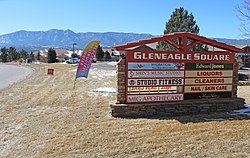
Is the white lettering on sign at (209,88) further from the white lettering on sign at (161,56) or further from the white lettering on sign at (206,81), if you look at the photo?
the white lettering on sign at (161,56)

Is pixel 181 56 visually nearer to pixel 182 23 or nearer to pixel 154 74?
pixel 154 74

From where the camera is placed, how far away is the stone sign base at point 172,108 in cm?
792

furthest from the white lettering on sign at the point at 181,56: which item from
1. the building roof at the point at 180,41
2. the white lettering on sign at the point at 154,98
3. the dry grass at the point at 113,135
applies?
the dry grass at the point at 113,135

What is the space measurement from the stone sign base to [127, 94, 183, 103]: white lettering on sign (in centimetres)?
22

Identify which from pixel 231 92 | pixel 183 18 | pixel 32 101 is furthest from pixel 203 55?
pixel 183 18

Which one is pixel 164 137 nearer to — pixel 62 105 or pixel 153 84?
pixel 153 84

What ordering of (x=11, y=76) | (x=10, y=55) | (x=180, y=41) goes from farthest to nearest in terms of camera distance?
(x=10, y=55) < (x=11, y=76) < (x=180, y=41)

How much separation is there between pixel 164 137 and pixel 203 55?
3.71 meters

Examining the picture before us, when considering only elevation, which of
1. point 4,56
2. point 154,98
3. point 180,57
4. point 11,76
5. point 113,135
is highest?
point 4,56

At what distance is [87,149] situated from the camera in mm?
5426

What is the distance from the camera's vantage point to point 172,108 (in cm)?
814

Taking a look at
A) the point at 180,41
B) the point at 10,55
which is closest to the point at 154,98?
the point at 180,41

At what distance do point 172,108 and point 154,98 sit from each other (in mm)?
627

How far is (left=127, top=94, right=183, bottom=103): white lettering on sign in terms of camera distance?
26.7 feet
